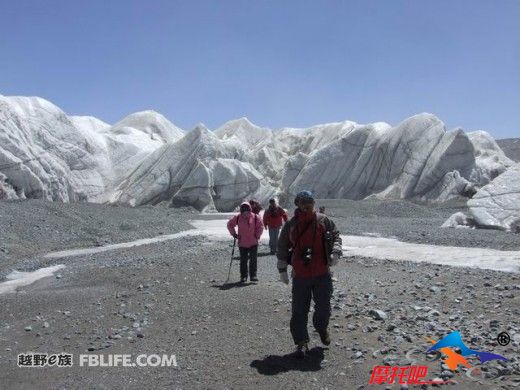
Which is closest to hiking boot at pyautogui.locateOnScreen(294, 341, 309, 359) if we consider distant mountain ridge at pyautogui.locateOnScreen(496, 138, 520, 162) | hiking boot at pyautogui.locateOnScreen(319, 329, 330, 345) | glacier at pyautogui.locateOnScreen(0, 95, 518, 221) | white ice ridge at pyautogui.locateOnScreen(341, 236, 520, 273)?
hiking boot at pyautogui.locateOnScreen(319, 329, 330, 345)

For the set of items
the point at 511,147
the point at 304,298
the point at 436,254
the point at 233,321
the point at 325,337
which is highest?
the point at 511,147

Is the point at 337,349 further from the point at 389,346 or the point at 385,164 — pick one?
the point at 385,164

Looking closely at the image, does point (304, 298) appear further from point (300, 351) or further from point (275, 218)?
point (275, 218)

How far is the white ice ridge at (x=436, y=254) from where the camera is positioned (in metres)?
13.4

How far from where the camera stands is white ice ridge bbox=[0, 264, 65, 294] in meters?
12.2

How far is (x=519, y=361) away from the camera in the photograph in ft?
19.9

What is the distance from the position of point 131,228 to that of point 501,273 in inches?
674

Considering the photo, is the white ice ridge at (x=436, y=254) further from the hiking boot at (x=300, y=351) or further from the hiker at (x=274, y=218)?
the hiking boot at (x=300, y=351)

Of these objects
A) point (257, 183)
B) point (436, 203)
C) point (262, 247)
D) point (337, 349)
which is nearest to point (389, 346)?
point (337, 349)

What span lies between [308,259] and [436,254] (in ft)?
33.7

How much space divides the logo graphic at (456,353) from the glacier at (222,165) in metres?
35.0

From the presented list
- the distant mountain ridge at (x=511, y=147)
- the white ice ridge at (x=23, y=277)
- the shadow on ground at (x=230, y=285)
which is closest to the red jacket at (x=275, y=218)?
the shadow on ground at (x=230, y=285)

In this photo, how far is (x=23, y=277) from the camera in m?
13.6

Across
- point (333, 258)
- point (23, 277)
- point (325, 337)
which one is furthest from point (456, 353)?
point (23, 277)
